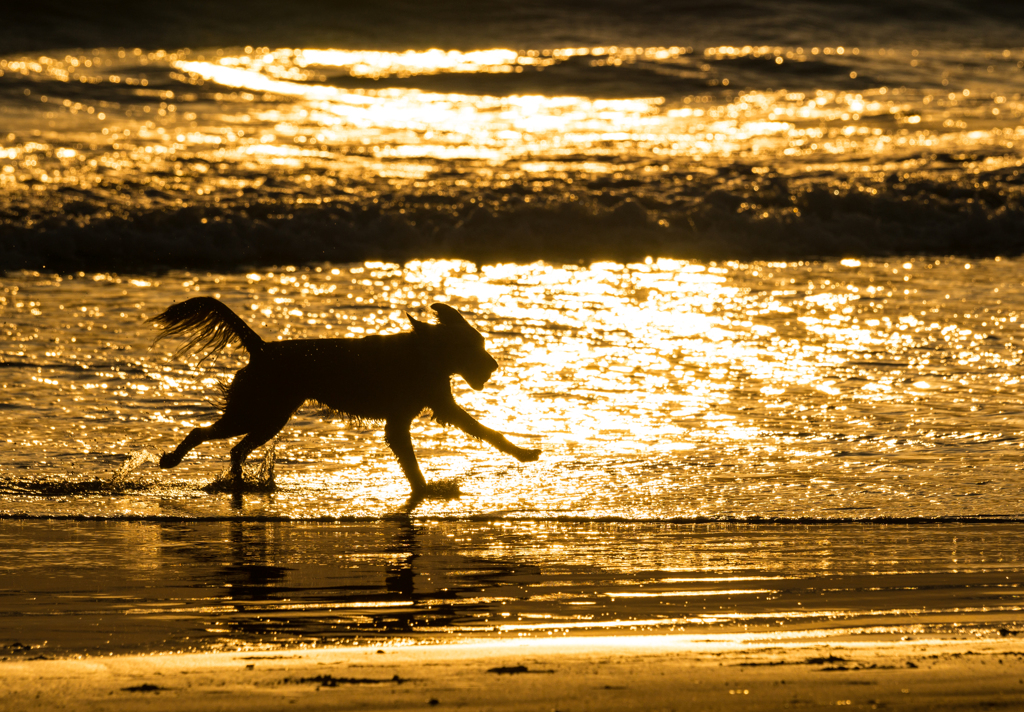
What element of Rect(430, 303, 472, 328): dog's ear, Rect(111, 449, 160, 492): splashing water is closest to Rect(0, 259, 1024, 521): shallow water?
Rect(111, 449, 160, 492): splashing water

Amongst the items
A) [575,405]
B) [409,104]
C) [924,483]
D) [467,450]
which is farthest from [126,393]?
A: [409,104]

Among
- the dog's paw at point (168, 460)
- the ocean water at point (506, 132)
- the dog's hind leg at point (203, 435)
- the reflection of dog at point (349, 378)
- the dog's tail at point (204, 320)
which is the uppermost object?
the ocean water at point (506, 132)

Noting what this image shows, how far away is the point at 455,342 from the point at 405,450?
0.62 meters

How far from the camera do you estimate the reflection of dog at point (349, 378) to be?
19.5ft

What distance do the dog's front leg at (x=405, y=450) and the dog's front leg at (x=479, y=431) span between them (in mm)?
209

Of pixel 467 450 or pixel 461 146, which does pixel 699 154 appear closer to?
pixel 461 146

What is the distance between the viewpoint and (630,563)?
4.95 m

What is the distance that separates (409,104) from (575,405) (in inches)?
583

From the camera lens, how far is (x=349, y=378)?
237 inches

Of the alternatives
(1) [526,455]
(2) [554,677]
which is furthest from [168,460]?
(2) [554,677]

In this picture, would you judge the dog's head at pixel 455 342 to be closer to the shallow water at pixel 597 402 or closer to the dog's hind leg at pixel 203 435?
the shallow water at pixel 597 402

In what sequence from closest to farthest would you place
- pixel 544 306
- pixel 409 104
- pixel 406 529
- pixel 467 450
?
pixel 406 529 → pixel 467 450 → pixel 544 306 → pixel 409 104

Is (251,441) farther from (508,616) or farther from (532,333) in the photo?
(532,333)

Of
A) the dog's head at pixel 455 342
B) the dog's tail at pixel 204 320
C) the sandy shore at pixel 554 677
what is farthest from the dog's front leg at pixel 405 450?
the sandy shore at pixel 554 677
